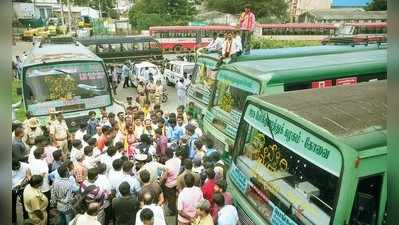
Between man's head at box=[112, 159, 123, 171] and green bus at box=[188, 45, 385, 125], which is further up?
green bus at box=[188, 45, 385, 125]

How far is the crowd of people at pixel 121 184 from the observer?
14.2 feet

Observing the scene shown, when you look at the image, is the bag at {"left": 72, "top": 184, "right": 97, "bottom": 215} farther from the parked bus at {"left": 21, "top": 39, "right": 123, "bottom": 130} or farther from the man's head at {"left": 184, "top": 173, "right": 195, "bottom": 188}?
the parked bus at {"left": 21, "top": 39, "right": 123, "bottom": 130}

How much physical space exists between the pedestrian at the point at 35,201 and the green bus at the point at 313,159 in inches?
87.6

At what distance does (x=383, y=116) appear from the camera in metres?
3.58

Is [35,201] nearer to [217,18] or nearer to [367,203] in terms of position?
[367,203]

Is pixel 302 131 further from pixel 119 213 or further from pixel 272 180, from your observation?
pixel 119 213

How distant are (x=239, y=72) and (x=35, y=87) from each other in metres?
5.06

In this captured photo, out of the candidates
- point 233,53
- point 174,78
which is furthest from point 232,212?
point 174,78

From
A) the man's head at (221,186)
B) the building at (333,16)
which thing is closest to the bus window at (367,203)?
the man's head at (221,186)

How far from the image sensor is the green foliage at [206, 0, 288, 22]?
148ft

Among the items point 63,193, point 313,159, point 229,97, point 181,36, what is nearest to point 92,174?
point 63,193

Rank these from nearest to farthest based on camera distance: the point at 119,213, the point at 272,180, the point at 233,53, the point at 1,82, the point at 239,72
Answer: the point at 1,82 → the point at 272,180 → the point at 119,213 → the point at 239,72 → the point at 233,53

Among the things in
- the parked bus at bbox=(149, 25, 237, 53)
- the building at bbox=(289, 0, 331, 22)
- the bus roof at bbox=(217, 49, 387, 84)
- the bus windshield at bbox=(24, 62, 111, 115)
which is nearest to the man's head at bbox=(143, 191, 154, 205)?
the bus roof at bbox=(217, 49, 387, 84)

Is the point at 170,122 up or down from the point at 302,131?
down
